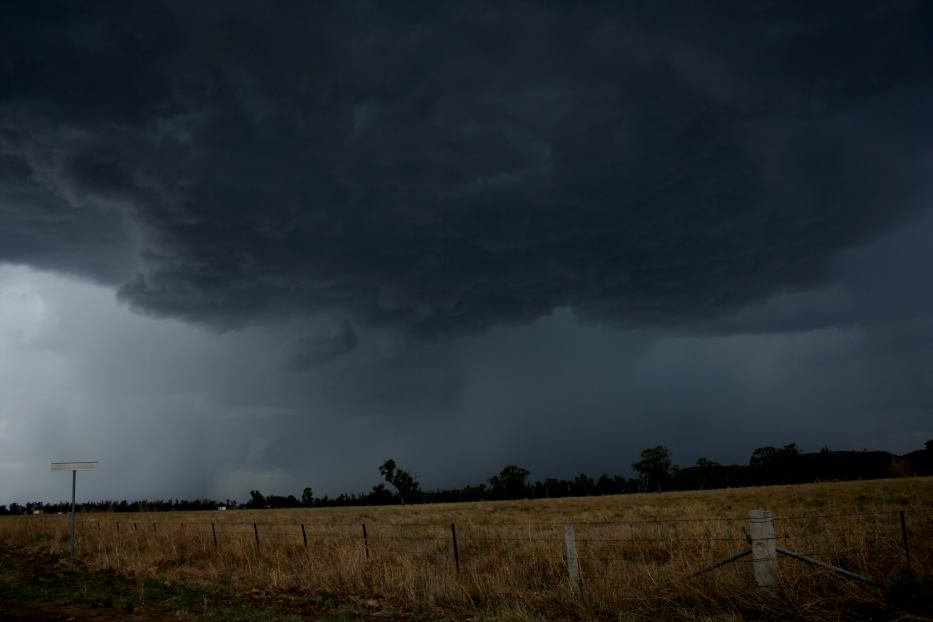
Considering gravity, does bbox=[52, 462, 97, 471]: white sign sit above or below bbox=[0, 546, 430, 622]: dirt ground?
above

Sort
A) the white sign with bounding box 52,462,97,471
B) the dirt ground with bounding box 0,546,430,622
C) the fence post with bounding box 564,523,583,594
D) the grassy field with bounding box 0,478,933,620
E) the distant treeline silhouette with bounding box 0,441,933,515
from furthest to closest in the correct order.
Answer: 1. the distant treeline silhouette with bounding box 0,441,933,515
2. the white sign with bounding box 52,462,97,471
3. the dirt ground with bounding box 0,546,430,622
4. the fence post with bounding box 564,523,583,594
5. the grassy field with bounding box 0,478,933,620

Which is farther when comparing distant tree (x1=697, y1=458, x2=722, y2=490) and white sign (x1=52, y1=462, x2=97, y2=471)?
distant tree (x1=697, y1=458, x2=722, y2=490)

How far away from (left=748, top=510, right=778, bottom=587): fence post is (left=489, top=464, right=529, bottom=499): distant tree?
135 m

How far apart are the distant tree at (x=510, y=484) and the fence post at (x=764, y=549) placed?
443 feet

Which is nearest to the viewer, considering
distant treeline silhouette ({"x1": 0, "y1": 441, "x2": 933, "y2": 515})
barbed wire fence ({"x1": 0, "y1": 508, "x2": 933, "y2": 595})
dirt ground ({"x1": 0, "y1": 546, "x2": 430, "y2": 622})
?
barbed wire fence ({"x1": 0, "y1": 508, "x2": 933, "y2": 595})

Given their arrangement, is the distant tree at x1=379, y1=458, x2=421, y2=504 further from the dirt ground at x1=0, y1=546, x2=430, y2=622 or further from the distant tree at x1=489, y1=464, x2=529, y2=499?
the dirt ground at x1=0, y1=546, x2=430, y2=622

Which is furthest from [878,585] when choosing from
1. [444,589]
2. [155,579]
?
[155,579]

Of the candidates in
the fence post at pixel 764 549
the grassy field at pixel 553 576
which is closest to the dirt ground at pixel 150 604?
the grassy field at pixel 553 576

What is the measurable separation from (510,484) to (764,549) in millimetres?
136477

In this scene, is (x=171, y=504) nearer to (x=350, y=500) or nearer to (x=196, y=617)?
(x=350, y=500)

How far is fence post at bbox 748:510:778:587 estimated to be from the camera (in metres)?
8.76

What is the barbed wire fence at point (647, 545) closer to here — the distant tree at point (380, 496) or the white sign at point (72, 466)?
the white sign at point (72, 466)

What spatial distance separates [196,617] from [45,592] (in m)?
6.18

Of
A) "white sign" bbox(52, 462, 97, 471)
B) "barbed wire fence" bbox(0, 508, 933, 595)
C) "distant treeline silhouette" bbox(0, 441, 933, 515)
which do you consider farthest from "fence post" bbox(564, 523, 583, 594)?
"distant treeline silhouette" bbox(0, 441, 933, 515)
